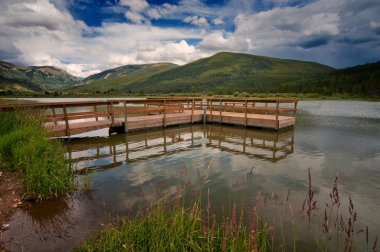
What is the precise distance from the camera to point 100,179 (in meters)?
8.14

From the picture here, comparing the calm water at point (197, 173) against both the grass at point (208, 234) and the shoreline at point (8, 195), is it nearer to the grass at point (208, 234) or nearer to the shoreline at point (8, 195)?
the shoreline at point (8, 195)

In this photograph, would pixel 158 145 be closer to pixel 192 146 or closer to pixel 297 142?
pixel 192 146

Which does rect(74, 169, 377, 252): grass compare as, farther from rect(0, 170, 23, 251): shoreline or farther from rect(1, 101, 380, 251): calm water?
rect(0, 170, 23, 251): shoreline

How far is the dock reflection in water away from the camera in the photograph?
509 cm

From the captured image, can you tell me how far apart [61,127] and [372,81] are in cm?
10662

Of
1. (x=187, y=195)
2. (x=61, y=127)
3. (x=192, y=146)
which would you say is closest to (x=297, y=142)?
(x=192, y=146)

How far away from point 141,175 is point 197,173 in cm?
199

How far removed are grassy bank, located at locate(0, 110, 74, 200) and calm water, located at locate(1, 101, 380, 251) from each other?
1.47 ft

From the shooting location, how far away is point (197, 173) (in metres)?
8.76

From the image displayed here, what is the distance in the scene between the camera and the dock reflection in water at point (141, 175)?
5090mm

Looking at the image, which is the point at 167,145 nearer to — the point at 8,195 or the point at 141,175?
the point at 141,175

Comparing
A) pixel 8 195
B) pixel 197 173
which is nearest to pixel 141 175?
pixel 197 173

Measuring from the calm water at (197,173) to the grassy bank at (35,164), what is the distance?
0.45m

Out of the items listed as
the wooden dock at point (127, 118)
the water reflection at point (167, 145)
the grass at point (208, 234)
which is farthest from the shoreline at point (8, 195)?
the wooden dock at point (127, 118)
